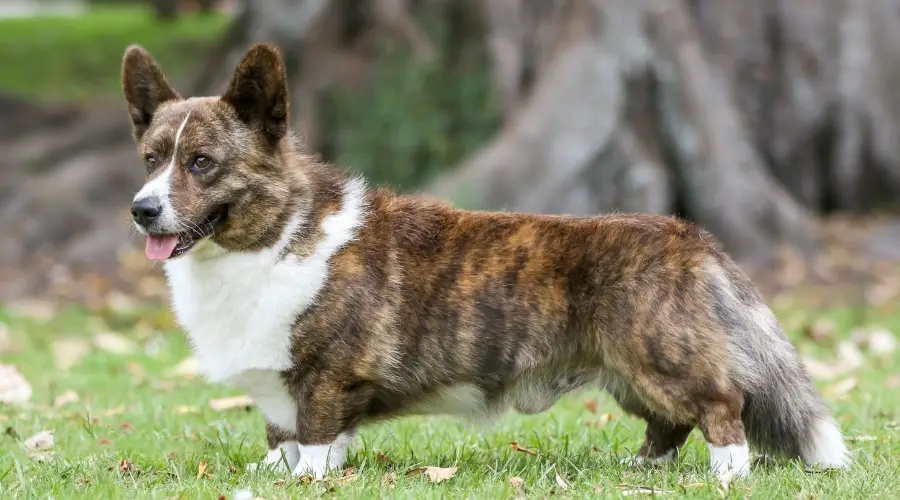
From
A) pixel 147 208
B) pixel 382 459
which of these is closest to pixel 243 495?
pixel 382 459

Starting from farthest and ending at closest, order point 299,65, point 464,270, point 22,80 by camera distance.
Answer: point 22,80 → point 299,65 → point 464,270

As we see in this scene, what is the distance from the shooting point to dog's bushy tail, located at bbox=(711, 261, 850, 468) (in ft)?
15.3

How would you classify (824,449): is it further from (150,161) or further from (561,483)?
(150,161)

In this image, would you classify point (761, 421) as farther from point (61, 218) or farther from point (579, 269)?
point (61, 218)

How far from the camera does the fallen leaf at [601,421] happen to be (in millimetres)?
5934

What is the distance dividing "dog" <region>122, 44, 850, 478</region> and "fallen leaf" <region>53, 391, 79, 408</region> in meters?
2.06

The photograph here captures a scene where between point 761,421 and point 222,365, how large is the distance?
2139 millimetres

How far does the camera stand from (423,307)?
478cm

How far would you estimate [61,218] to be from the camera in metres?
13.1

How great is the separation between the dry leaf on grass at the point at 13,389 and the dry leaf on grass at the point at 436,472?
2718 millimetres

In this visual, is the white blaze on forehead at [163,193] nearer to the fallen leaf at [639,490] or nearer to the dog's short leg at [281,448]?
the dog's short leg at [281,448]

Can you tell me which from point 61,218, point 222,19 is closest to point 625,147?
point 61,218

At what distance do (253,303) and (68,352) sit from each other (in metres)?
4.46

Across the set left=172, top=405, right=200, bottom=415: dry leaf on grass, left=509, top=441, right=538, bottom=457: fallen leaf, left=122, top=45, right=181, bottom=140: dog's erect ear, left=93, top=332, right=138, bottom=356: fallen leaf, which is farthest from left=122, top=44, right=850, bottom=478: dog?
left=93, top=332, right=138, bottom=356: fallen leaf
